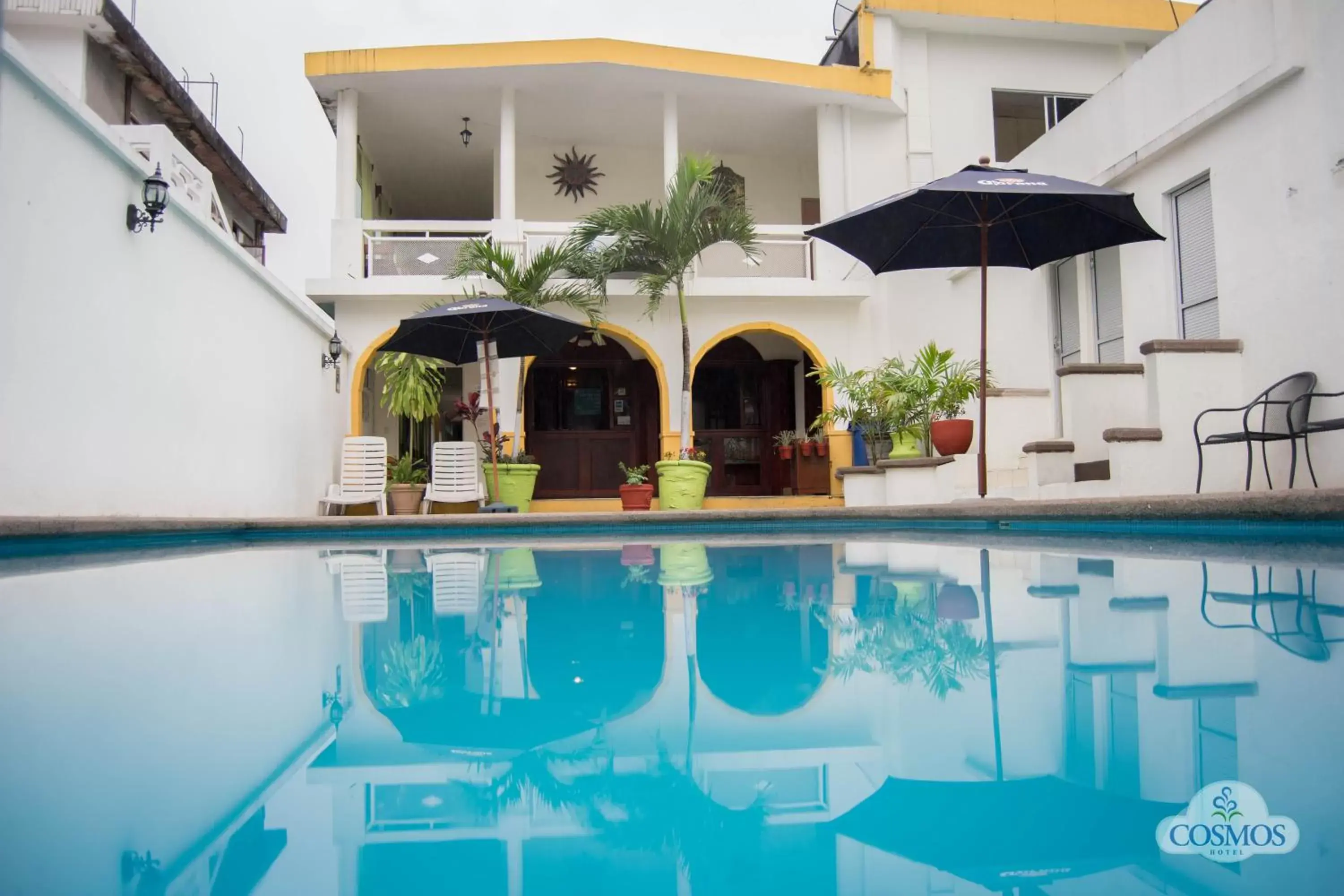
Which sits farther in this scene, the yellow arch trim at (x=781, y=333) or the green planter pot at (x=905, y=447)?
the yellow arch trim at (x=781, y=333)

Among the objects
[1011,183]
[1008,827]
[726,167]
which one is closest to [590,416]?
[726,167]

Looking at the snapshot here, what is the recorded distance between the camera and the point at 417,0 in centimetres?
2861

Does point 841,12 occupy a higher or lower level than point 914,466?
higher

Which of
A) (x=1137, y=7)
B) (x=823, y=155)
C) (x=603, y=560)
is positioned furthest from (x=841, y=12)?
(x=603, y=560)

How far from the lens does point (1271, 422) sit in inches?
289

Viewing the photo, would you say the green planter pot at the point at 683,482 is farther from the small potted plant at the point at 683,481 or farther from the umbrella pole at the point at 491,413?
the umbrella pole at the point at 491,413

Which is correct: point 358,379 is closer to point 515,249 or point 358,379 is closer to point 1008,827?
point 515,249

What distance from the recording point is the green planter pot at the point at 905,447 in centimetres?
1055

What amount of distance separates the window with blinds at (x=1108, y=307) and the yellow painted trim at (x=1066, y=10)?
5.97m

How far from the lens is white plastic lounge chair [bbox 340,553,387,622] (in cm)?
324

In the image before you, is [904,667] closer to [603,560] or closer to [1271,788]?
[1271,788]

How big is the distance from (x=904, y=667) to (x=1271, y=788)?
97 cm

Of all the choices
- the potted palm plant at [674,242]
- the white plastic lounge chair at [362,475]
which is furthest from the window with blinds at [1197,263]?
the white plastic lounge chair at [362,475]

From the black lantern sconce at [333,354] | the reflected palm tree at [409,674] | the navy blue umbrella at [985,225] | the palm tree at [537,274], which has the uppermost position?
the palm tree at [537,274]
